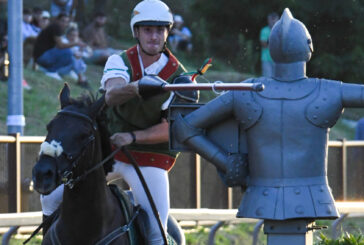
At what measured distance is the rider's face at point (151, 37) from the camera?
8.51m

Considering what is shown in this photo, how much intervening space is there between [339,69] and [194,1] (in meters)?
5.35

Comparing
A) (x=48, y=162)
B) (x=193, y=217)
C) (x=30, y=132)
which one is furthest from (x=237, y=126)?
(x=30, y=132)

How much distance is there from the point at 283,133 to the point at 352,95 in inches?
19.3

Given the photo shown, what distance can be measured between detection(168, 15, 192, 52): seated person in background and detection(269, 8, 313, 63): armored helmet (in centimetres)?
1916

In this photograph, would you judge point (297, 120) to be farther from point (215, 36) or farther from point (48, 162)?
point (215, 36)

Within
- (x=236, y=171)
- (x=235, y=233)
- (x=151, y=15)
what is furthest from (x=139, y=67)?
(x=235, y=233)

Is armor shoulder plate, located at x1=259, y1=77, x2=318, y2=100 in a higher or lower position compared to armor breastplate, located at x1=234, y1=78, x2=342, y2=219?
higher

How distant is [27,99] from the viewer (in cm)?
2292

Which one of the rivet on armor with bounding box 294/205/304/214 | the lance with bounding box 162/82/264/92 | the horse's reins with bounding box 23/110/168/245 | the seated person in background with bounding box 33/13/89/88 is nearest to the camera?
the lance with bounding box 162/82/264/92

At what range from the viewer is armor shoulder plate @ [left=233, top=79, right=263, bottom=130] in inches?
291

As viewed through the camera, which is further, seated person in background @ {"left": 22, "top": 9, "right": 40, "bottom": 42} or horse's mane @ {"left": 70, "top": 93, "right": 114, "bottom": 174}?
seated person in background @ {"left": 22, "top": 9, "right": 40, "bottom": 42}

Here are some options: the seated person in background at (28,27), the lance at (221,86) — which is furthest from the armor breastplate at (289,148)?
the seated person in background at (28,27)

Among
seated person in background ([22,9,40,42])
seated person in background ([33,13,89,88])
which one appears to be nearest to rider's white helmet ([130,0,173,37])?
seated person in background ([22,9,40,42])

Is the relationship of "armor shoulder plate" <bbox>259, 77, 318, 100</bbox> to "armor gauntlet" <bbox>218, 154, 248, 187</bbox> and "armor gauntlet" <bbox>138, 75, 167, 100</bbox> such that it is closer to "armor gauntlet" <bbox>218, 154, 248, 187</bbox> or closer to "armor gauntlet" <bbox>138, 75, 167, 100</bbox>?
"armor gauntlet" <bbox>218, 154, 248, 187</bbox>
